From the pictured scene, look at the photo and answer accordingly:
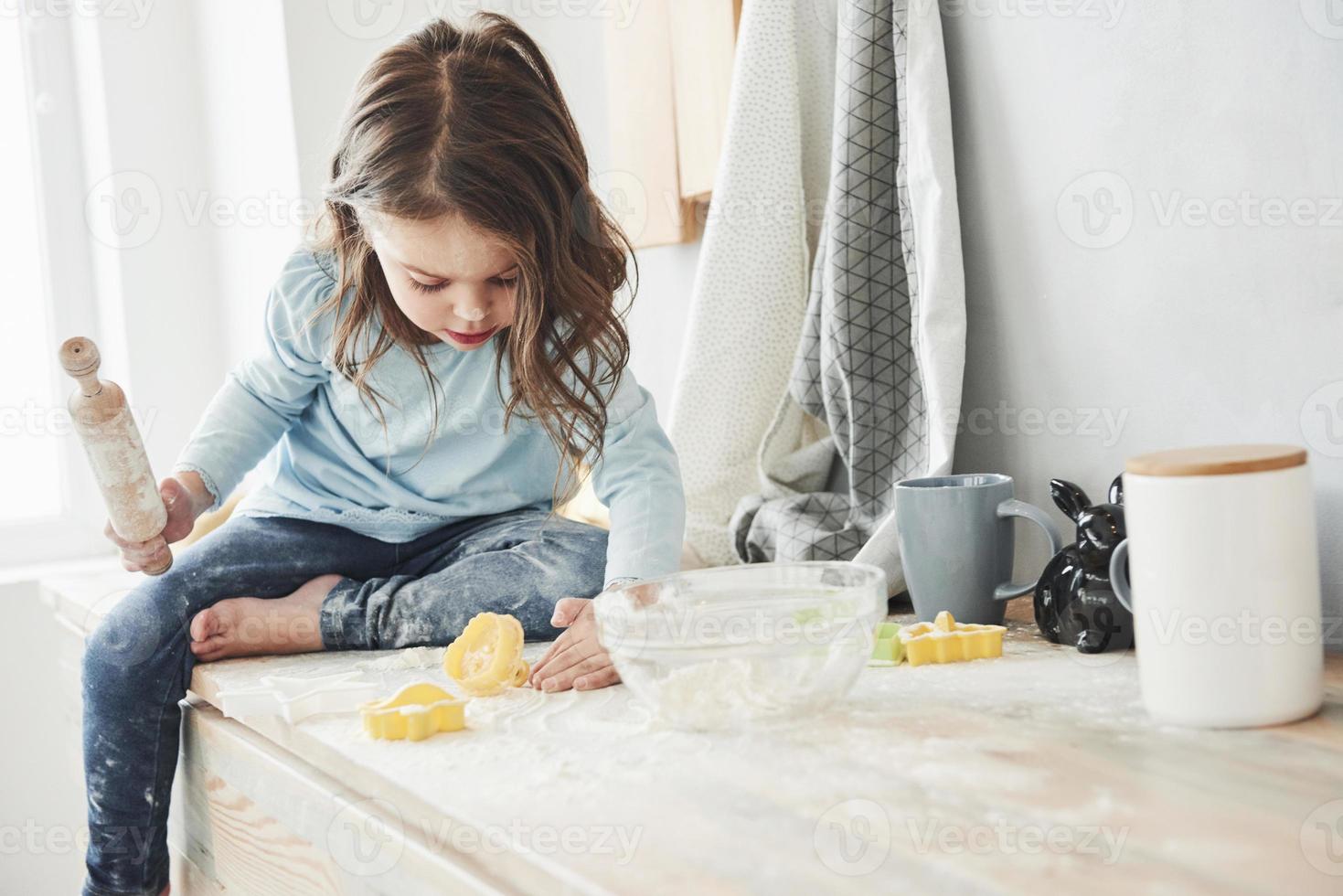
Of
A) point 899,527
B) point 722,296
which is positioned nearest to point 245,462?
point 722,296

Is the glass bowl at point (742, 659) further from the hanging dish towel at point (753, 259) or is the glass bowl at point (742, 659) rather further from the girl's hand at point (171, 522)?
the hanging dish towel at point (753, 259)

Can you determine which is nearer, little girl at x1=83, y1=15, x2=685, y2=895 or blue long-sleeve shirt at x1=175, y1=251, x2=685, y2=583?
little girl at x1=83, y1=15, x2=685, y2=895

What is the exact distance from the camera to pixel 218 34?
1980mm

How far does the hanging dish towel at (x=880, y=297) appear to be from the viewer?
1.01 metres

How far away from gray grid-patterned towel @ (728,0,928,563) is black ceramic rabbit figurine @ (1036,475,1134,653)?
0.82ft

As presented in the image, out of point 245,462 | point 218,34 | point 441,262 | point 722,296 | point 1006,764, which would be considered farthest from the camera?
point 218,34

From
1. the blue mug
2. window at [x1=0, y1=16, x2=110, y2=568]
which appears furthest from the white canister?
window at [x1=0, y1=16, x2=110, y2=568]

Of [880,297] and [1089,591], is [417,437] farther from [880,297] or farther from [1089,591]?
[1089,591]

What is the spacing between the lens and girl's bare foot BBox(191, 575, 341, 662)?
38.9 inches

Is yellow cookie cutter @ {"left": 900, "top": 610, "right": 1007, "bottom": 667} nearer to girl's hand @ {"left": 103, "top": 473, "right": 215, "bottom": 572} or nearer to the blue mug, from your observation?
the blue mug

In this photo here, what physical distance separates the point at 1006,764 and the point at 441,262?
56 cm

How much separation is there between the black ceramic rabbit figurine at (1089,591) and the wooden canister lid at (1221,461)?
→ 0.57 ft

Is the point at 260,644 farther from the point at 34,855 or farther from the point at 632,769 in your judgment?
the point at 34,855

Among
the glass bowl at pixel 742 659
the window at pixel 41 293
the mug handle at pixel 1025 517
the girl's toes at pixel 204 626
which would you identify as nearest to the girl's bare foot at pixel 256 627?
the girl's toes at pixel 204 626
